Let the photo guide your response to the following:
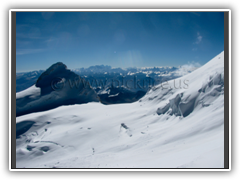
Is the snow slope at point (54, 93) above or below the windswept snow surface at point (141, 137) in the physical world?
above

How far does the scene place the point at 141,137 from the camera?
7.25 meters

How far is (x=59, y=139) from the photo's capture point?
8.62 metres

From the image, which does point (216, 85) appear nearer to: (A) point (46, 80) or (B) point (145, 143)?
(B) point (145, 143)

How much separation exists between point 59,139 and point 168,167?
317 inches

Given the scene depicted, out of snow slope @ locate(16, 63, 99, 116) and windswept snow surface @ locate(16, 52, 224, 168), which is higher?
snow slope @ locate(16, 63, 99, 116)

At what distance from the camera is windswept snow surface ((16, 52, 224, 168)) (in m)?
4.49

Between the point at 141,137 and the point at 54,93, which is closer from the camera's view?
the point at 141,137

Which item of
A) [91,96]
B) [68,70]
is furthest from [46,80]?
[91,96]

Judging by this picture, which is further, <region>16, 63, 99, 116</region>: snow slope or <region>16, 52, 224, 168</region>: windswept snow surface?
<region>16, 63, 99, 116</region>: snow slope

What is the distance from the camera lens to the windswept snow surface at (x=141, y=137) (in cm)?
449

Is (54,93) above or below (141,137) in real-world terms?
above

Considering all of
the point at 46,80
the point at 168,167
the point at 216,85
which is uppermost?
the point at 46,80

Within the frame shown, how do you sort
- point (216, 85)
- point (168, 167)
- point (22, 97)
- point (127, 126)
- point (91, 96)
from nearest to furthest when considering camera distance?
point (168, 167) < point (216, 85) < point (127, 126) < point (22, 97) < point (91, 96)

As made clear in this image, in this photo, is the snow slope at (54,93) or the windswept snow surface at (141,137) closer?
the windswept snow surface at (141,137)
